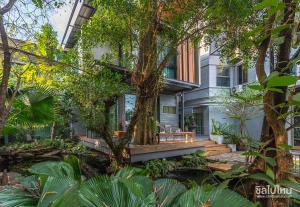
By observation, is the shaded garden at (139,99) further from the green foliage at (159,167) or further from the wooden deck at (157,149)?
the wooden deck at (157,149)

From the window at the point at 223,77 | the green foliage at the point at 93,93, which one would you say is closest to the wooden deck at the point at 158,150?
the green foliage at the point at 93,93

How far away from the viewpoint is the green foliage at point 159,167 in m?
7.88

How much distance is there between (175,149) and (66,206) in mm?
7915

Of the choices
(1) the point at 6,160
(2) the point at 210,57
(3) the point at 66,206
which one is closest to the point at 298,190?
(3) the point at 66,206

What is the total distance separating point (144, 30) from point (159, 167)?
434 centimetres

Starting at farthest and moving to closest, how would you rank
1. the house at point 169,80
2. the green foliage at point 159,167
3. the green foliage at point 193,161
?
the house at point 169,80 → the green foliage at point 193,161 → the green foliage at point 159,167

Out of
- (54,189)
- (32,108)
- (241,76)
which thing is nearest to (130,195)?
(54,189)

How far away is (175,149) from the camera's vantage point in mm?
9281

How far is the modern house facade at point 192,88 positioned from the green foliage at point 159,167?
3675 mm

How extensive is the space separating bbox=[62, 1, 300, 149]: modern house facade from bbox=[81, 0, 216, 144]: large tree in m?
3.37

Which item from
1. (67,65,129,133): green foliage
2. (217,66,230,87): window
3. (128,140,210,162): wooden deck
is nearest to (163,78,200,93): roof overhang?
(217,66,230,87): window

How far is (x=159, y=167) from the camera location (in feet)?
26.8

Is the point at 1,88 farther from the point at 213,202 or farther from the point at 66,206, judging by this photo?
the point at 213,202

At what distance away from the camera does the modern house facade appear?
1234cm
